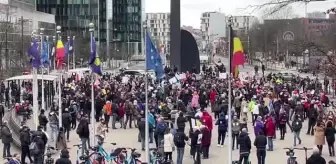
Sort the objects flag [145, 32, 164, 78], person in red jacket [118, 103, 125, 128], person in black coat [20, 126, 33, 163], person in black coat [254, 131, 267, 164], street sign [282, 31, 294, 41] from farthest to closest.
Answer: street sign [282, 31, 294, 41] < person in red jacket [118, 103, 125, 128] < person in black coat [20, 126, 33, 163] < person in black coat [254, 131, 267, 164] < flag [145, 32, 164, 78]

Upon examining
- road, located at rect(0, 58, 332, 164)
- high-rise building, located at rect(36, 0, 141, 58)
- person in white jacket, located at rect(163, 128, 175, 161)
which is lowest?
road, located at rect(0, 58, 332, 164)

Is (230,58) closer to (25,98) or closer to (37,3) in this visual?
(25,98)

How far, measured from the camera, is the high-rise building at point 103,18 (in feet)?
474

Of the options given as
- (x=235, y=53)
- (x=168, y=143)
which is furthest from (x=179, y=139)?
(x=235, y=53)

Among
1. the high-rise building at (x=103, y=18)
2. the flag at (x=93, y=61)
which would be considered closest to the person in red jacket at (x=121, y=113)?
the flag at (x=93, y=61)

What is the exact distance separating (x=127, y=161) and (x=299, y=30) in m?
78.5

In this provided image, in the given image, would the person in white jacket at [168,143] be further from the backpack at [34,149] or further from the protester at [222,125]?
the backpack at [34,149]

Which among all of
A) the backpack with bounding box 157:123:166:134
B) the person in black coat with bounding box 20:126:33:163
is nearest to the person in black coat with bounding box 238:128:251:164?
the backpack with bounding box 157:123:166:134

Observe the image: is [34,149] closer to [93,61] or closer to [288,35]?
[93,61]

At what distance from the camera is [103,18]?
15750cm

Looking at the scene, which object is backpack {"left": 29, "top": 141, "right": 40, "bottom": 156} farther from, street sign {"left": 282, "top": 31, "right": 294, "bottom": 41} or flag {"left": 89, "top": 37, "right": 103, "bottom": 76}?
street sign {"left": 282, "top": 31, "right": 294, "bottom": 41}

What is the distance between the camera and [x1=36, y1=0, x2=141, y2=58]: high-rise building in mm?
144500

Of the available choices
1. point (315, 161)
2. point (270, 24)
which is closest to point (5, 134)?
point (315, 161)

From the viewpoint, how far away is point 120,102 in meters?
31.1
